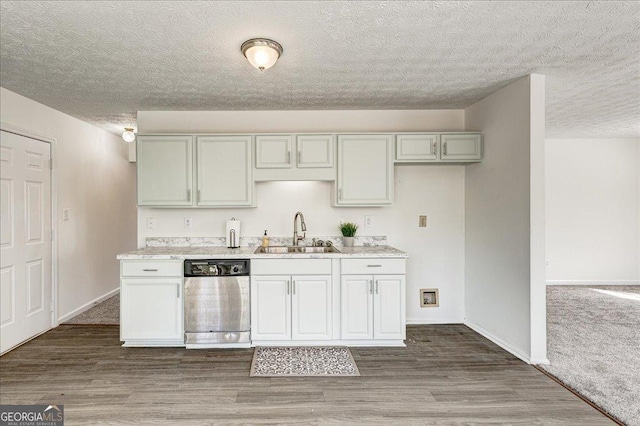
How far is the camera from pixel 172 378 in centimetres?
281

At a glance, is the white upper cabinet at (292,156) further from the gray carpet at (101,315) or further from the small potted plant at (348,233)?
the gray carpet at (101,315)

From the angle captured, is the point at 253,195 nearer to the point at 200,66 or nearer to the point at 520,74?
the point at 200,66

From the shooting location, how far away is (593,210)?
597 centimetres

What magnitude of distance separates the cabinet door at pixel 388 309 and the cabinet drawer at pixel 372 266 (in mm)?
65

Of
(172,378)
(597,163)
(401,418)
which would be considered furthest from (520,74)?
(597,163)

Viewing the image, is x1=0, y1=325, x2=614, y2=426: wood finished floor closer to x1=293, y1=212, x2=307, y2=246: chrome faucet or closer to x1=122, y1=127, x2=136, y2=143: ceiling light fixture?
x1=293, y1=212, x2=307, y2=246: chrome faucet

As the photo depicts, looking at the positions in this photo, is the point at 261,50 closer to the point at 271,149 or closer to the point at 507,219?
the point at 271,149

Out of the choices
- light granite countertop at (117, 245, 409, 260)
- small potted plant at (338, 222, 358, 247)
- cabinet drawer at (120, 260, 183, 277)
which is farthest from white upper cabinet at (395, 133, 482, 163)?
cabinet drawer at (120, 260, 183, 277)

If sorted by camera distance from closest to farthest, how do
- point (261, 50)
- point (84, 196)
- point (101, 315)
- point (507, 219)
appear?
point (261, 50) → point (507, 219) → point (101, 315) → point (84, 196)

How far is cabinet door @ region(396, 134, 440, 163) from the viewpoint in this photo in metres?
3.74

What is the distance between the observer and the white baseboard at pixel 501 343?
3.10m

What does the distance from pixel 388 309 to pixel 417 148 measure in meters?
1.65

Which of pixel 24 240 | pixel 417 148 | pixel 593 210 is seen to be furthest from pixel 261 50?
pixel 593 210

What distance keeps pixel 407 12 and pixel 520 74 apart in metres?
1.54
